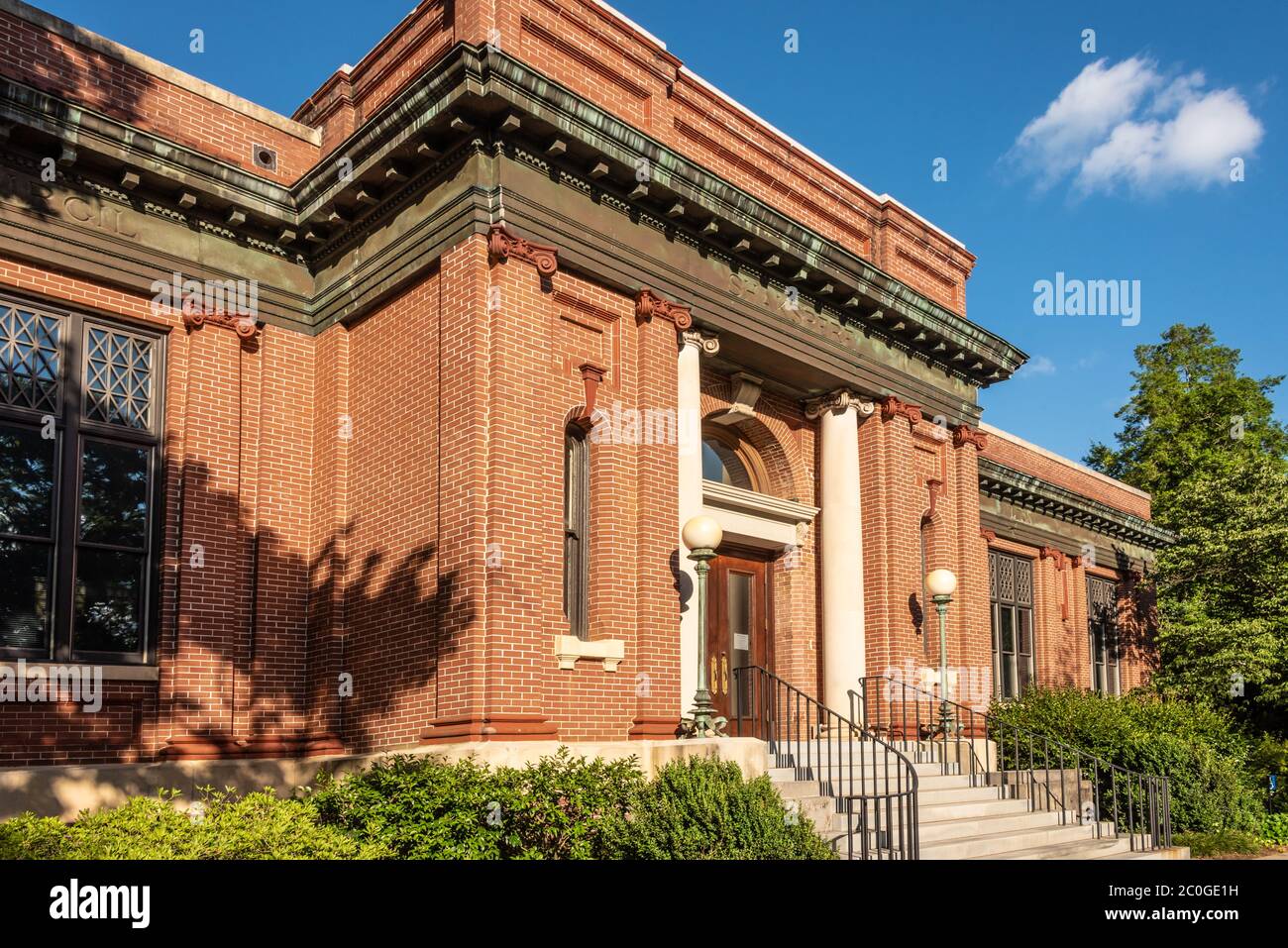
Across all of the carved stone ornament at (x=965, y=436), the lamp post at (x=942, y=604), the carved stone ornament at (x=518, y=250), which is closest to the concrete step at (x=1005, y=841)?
the lamp post at (x=942, y=604)

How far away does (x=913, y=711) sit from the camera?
17.6m

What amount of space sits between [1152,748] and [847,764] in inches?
191

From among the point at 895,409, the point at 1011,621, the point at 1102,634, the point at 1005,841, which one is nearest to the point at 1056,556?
the point at 1011,621

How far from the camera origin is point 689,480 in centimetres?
1470

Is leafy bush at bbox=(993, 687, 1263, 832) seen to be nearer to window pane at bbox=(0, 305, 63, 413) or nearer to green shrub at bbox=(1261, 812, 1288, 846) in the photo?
green shrub at bbox=(1261, 812, 1288, 846)

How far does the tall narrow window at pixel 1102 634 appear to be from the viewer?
28.5 m

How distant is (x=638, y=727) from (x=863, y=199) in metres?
9.92

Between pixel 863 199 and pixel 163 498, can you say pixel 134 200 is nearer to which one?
pixel 163 498

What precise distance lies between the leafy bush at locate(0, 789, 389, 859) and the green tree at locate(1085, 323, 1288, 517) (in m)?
32.2

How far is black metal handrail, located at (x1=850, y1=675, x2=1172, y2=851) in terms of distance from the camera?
16.0 m

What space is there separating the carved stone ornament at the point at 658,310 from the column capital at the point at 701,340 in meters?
0.15

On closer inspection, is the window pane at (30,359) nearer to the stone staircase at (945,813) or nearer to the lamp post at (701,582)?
the lamp post at (701,582)

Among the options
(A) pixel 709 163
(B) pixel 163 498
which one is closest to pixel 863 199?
(A) pixel 709 163
